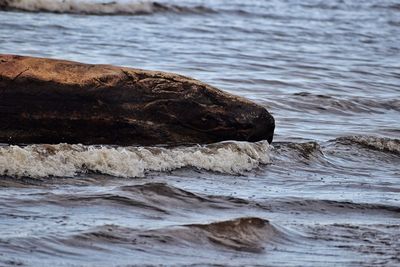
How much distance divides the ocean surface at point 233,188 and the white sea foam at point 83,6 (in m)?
7.91

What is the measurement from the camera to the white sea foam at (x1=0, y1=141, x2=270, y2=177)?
6684 millimetres

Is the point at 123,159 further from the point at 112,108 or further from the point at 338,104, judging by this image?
the point at 338,104

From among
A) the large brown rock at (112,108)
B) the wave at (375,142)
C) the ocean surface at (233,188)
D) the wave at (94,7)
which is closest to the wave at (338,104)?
A: the ocean surface at (233,188)

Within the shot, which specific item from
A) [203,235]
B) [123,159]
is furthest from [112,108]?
[203,235]

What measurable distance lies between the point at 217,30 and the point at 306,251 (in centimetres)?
1494

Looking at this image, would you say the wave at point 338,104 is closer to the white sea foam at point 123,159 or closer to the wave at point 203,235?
the white sea foam at point 123,159

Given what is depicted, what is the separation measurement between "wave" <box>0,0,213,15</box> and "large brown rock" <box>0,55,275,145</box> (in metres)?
14.2

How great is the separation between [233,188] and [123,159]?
0.81 metres

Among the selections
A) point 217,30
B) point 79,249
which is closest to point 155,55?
point 217,30

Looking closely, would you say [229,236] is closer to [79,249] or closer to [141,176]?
[79,249]

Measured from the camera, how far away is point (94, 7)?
2334 centimetres

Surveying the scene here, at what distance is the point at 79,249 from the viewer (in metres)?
5.01

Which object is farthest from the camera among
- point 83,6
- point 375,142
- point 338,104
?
point 83,6

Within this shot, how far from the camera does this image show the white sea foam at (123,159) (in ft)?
21.9
